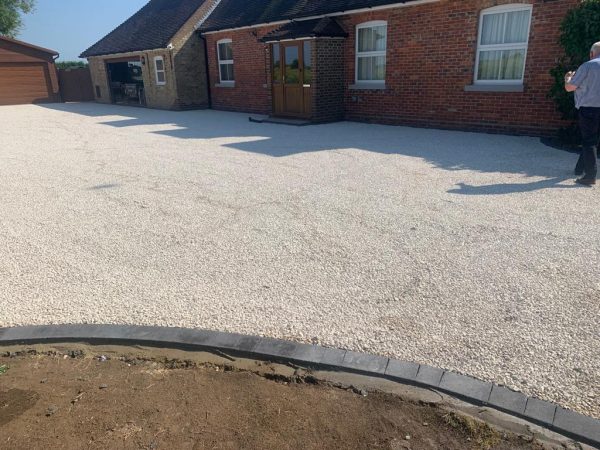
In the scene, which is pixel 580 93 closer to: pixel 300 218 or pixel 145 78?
pixel 300 218

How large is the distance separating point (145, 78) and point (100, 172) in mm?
16364

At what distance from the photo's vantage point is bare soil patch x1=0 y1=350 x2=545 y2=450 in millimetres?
2293

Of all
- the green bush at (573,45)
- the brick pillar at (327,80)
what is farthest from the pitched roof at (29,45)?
the green bush at (573,45)

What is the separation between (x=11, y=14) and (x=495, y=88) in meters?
45.8

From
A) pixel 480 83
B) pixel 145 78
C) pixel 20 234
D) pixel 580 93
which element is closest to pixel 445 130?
pixel 480 83

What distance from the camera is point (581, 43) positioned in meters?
8.59

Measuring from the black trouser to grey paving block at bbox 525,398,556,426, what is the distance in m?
5.21

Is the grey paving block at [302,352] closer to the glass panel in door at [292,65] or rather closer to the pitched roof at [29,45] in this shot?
the glass panel in door at [292,65]

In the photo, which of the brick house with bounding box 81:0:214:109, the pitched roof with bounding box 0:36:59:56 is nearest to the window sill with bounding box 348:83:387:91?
the brick house with bounding box 81:0:214:109

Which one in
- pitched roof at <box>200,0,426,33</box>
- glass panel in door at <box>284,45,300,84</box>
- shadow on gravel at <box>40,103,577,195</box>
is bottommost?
shadow on gravel at <box>40,103,577,195</box>

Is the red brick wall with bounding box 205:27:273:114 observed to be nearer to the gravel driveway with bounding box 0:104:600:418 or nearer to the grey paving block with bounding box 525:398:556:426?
the gravel driveway with bounding box 0:104:600:418

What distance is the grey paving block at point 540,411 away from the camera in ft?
7.72

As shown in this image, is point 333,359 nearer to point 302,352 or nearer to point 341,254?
point 302,352

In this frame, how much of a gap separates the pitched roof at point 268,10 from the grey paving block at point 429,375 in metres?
11.7
